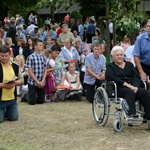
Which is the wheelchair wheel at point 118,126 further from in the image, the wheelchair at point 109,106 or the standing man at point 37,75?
the standing man at point 37,75

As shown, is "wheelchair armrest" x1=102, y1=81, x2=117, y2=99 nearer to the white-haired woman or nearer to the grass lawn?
the white-haired woman

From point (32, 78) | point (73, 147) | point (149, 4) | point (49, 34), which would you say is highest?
point (149, 4)

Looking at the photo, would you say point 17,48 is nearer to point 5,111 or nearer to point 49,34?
point 49,34

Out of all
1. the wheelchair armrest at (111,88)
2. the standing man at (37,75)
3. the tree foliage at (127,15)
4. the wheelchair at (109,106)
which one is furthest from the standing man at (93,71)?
the wheelchair armrest at (111,88)

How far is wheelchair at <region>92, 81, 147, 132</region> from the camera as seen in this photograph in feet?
26.1

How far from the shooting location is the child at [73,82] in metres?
12.2

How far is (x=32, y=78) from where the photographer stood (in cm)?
1159

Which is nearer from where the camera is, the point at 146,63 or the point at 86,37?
Answer: the point at 146,63

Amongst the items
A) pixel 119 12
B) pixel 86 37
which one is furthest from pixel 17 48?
pixel 86 37

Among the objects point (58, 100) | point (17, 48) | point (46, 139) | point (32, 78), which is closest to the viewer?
point (46, 139)

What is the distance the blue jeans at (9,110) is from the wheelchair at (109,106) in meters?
1.58

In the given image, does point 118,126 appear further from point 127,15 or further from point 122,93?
point 127,15

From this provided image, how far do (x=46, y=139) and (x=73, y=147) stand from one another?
68 centimetres

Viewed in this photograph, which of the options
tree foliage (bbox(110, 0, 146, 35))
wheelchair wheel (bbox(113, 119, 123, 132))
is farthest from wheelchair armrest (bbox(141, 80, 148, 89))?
tree foliage (bbox(110, 0, 146, 35))
